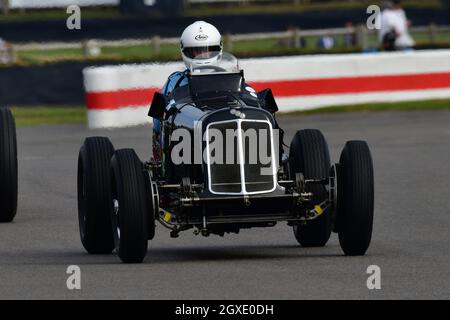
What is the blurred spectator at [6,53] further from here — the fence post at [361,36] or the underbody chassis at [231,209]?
the underbody chassis at [231,209]

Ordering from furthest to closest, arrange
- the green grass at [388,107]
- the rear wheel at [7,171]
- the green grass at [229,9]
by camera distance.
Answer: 1. the green grass at [229,9]
2. the green grass at [388,107]
3. the rear wheel at [7,171]

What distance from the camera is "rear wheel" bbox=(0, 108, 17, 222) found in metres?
13.5

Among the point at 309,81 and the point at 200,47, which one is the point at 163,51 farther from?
the point at 200,47

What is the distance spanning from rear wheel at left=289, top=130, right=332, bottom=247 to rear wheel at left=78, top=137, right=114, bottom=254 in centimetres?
134

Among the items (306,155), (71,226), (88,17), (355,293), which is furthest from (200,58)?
(88,17)

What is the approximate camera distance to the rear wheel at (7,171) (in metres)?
13.5

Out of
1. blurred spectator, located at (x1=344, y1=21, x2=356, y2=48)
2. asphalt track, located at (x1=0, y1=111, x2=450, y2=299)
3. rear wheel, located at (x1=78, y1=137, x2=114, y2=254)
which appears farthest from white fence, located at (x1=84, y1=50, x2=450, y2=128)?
rear wheel, located at (x1=78, y1=137, x2=114, y2=254)

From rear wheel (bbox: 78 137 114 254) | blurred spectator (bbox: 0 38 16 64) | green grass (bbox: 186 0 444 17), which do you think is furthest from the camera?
green grass (bbox: 186 0 444 17)

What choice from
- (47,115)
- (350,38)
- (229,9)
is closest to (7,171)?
(47,115)

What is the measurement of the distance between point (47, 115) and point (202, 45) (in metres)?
15.3

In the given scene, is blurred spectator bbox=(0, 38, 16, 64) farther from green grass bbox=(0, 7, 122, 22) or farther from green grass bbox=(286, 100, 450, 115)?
green grass bbox=(286, 100, 450, 115)

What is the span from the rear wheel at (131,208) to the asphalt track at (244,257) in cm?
12

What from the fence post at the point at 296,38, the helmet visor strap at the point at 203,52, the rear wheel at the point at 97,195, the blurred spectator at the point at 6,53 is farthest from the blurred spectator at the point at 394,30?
the rear wheel at the point at 97,195
